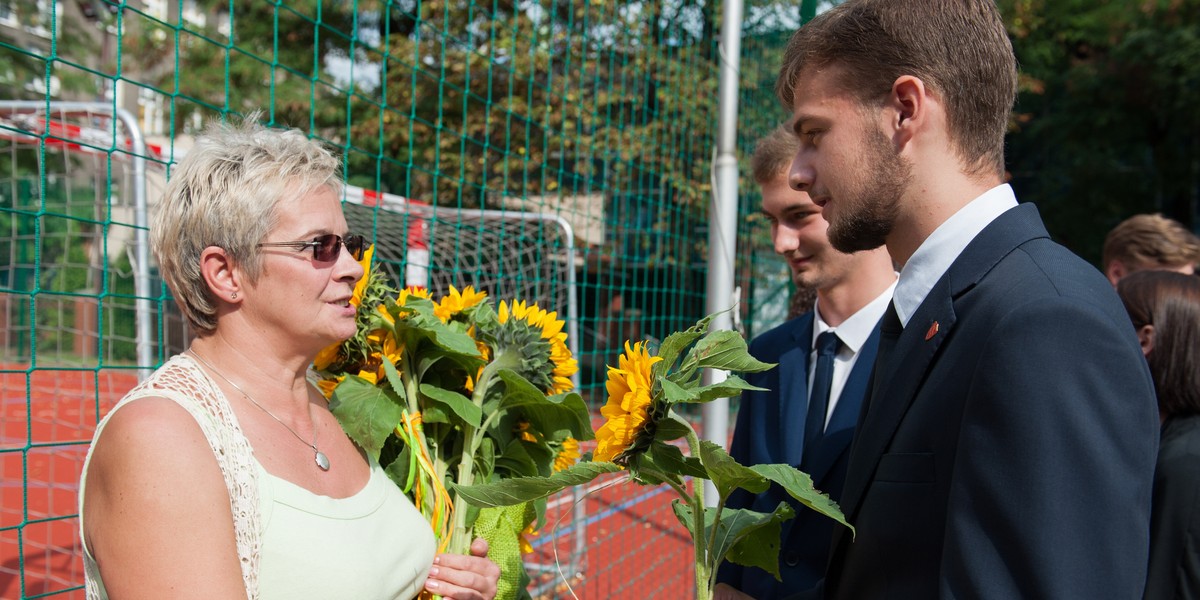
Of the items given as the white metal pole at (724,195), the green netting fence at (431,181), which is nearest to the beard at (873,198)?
the green netting fence at (431,181)

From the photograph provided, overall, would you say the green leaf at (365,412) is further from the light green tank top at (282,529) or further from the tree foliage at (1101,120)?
the tree foliage at (1101,120)

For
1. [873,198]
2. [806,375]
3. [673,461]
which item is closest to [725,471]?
[673,461]

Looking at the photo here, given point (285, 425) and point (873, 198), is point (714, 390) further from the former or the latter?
point (285, 425)

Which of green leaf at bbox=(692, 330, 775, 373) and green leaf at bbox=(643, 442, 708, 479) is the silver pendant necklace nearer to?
green leaf at bbox=(643, 442, 708, 479)

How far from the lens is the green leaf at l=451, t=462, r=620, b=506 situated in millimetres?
1323

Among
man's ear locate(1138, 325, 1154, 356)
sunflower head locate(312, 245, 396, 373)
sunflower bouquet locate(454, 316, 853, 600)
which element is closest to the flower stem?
sunflower head locate(312, 245, 396, 373)

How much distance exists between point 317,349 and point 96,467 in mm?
483

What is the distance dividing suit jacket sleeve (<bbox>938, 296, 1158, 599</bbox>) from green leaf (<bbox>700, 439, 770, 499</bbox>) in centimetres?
31

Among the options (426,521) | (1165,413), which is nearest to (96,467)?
(426,521)

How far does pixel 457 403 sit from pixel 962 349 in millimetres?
1000

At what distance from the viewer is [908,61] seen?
4.65 ft

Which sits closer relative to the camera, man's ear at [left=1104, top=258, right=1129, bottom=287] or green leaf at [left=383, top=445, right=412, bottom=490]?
green leaf at [left=383, top=445, right=412, bottom=490]

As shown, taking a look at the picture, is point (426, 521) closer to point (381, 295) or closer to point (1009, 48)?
point (381, 295)

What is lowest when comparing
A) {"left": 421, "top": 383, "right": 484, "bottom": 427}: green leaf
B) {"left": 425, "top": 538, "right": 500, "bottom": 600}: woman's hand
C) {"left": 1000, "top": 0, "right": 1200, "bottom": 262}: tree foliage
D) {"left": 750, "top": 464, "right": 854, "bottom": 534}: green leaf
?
{"left": 425, "top": 538, "right": 500, "bottom": 600}: woman's hand
